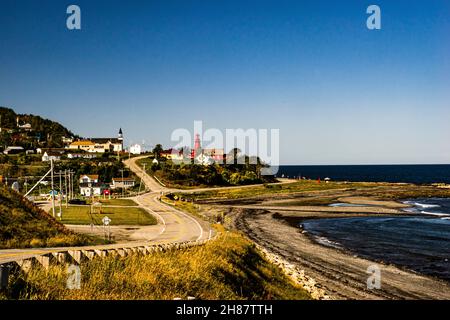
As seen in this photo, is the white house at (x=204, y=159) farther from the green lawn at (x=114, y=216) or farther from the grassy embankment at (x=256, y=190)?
the green lawn at (x=114, y=216)

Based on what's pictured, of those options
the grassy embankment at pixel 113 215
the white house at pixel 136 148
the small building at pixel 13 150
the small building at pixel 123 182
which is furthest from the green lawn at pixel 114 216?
the white house at pixel 136 148

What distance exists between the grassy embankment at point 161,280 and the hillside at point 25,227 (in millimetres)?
10749

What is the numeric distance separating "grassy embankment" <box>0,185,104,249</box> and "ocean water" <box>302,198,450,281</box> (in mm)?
26810

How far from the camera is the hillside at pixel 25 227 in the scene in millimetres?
27484

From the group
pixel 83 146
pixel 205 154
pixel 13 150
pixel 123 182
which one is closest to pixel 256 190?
pixel 123 182

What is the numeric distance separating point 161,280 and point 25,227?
19505 millimetres

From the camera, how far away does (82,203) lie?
74.6 m

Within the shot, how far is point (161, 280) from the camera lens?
15.5 metres

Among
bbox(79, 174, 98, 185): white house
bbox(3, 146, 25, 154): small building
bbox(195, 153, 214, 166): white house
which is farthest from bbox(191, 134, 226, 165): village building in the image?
bbox(3, 146, 25, 154): small building

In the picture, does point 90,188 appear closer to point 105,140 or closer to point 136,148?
point 136,148
